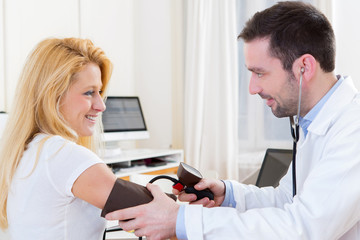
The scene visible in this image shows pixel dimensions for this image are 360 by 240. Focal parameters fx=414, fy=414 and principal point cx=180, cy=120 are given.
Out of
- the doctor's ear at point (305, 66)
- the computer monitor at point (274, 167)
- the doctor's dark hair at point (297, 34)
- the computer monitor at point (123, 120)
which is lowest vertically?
the computer monitor at point (274, 167)

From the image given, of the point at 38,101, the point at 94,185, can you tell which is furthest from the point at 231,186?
the point at 38,101

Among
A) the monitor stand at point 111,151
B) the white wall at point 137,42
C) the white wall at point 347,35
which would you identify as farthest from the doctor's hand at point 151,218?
the white wall at point 137,42

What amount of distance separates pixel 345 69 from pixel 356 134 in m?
2.13

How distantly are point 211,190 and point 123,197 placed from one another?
0.47 m

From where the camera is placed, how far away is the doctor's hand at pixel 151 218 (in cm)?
104

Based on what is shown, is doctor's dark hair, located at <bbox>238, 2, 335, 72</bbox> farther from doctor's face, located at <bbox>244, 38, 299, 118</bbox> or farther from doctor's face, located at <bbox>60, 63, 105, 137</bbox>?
doctor's face, located at <bbox>60, 63, 105, 137</bbox>

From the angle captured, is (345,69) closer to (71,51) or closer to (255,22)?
(255,22)

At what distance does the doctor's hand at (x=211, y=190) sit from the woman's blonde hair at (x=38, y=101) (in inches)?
16.9

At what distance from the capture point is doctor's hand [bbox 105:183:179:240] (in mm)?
1042

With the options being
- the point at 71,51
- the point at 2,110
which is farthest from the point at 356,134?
the point at 2,110

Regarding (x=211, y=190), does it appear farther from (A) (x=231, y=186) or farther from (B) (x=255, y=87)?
(B) (x=255, y=87)

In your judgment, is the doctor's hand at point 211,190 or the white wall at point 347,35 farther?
the white wall at point 347,35

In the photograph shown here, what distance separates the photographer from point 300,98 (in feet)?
Answer: 4.17

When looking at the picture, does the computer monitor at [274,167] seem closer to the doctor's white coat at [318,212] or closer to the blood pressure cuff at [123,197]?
the doctor's white coat at [318,212]
